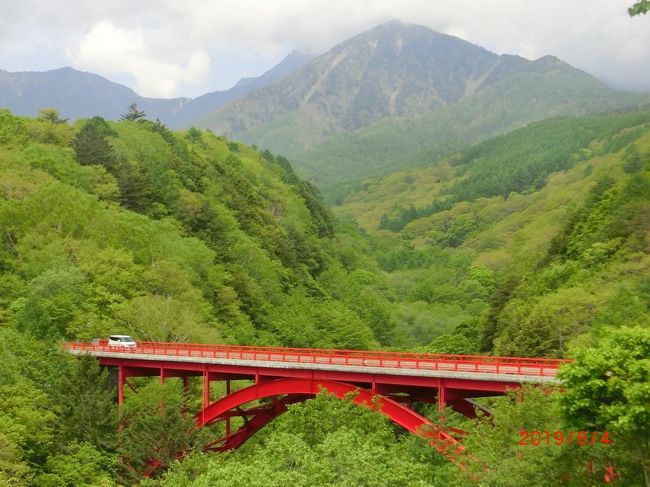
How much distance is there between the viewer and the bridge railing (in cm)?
3175

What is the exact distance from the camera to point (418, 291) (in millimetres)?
136500

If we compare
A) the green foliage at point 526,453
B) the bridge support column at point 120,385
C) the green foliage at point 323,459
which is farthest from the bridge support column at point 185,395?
the green foliage at point 526,453

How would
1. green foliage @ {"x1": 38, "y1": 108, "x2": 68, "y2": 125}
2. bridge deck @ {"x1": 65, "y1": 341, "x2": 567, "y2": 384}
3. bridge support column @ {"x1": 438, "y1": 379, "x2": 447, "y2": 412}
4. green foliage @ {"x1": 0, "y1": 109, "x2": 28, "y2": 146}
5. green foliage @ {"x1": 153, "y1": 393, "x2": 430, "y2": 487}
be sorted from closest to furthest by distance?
green foliage @ {"x1": 153, "y1": 393, "x2": 430, "y2": 487} → bridge deck @ {"x1": 65, "y1": 341, "x2": 567, "y2": 384} → bridge support column @ {"x1": 438, "y1": 379, "x2": 447, "y2": 412} → green foliage @ {"x1": 0, "y1": 109, "x2": 28, "y2": 146} → green foliage @ {"x1": 38, "y1": 108, "x2": 68, "y2": 125}

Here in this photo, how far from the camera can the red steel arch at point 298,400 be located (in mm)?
30484

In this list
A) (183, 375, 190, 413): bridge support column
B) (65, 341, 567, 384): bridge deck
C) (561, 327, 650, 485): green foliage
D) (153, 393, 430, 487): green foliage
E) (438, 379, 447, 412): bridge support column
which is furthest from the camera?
(183, 375, 190, 413): bridge support column

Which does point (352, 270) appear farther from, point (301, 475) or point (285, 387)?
point (301, 475)

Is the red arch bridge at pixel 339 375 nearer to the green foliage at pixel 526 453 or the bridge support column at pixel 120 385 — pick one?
the bridge support column at pixel 120 385

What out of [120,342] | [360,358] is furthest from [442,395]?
[120,342]

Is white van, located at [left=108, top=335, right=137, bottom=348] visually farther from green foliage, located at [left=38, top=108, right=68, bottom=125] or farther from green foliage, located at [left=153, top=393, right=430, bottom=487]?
green foliage, located at [left=38, top=108, right=68, bottom=125]

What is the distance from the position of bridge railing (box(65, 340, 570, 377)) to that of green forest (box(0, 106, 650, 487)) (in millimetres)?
1681

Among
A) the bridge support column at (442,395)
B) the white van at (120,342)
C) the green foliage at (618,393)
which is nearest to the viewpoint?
the green foliage at (618,393)

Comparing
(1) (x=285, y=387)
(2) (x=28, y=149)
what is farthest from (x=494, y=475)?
(2) (x=28, y=149)

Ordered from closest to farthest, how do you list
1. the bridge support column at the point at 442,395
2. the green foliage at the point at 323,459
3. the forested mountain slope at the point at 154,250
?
the green foliage at the point at 323,459
the bridge support column at the point at 442,395
the forested mountain slope at the point at 154,250

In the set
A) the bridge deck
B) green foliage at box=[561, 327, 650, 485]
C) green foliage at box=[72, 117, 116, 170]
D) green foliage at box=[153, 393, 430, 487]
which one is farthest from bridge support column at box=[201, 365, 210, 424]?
green foliage at box=[72, 117, 116, 170]
